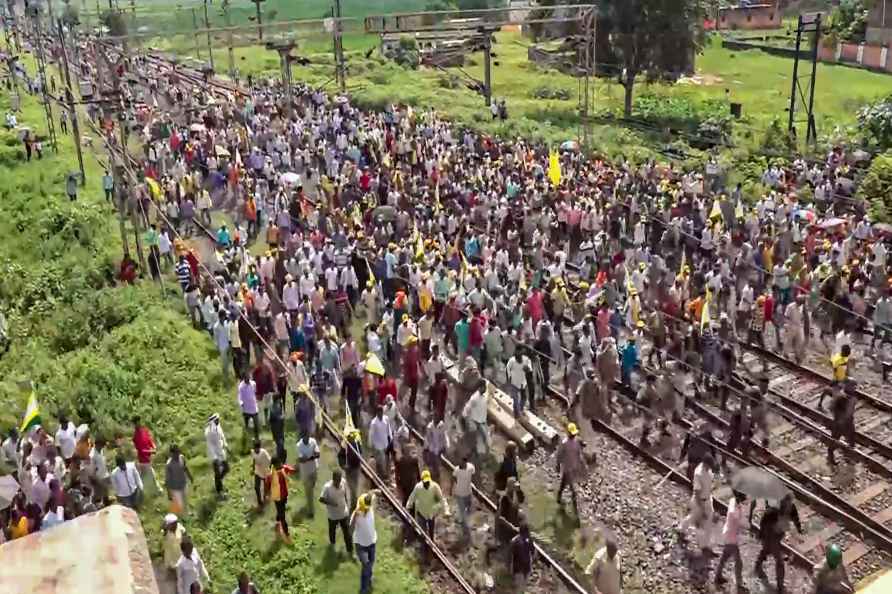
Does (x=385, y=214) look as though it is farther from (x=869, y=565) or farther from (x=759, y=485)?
(x=869, y=565)

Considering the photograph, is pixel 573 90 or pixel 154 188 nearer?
pixel 154 188

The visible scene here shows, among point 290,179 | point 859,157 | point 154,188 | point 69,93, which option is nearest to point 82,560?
point 69,93

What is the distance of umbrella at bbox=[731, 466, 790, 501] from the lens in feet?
37.5

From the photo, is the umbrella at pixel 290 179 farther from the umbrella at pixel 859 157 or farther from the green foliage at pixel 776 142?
the umbrella at pixel 859 157

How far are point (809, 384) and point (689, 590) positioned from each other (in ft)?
21.0

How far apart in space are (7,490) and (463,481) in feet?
19.0

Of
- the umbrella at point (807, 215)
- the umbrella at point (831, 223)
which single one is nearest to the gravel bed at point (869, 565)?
the umbrella at point (831, 223)

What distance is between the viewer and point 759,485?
11.5 m

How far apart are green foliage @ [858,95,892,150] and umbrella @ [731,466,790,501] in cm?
2313

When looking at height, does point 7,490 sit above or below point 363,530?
above

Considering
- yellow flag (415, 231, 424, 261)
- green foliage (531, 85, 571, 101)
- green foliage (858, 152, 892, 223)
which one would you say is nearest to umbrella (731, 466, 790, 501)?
yellow flag (415, 231, 424, 261)

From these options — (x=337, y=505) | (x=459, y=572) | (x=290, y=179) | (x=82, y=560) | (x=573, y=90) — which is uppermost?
(x=82, y=560)

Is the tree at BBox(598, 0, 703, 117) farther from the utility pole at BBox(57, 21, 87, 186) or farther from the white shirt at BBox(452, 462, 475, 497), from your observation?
the white shirt at BBox(452, 462, 475, 497)

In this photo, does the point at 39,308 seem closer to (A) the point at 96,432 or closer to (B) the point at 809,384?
(A) the point at 96,432
